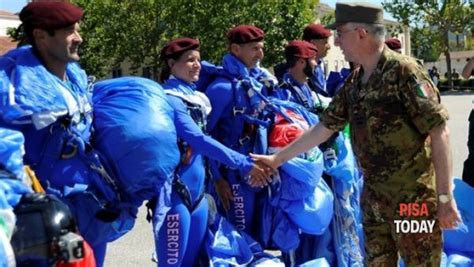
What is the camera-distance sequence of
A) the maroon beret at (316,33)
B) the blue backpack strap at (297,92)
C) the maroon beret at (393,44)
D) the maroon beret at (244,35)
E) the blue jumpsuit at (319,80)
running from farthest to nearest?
1. the maroon beret at (393,44)
2. the maroon beret at (316,33)
3. the blue jumpsuit at (319,80)
4. the blue backpack strap at (297,92)
5. the maroon beret at (244,35)

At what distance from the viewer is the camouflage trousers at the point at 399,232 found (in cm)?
348

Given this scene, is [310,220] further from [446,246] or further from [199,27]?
[199,27]

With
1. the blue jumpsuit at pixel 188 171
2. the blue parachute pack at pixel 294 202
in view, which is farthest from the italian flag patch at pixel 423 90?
the blue parachute pack at pixel 294 202

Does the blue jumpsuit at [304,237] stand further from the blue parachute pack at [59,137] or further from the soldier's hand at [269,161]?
the blue parachute pack at [59,137]

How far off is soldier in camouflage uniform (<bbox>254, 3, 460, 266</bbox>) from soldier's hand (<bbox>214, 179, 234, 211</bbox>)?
1.34 meters

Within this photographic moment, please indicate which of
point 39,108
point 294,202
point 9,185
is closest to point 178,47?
point 294,202

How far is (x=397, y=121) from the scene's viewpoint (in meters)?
3.40

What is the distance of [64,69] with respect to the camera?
3.26 metres

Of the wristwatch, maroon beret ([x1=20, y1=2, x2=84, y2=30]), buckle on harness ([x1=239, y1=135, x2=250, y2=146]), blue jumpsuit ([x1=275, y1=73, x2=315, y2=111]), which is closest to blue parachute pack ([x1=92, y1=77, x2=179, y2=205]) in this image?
maroon beret ([x1=20, y1=2, x2=84, y2=30])

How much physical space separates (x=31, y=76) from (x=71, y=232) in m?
0.95

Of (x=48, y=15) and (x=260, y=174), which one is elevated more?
(x=48, y=15)

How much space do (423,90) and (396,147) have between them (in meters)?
0.32

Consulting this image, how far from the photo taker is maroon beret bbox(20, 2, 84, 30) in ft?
10.3

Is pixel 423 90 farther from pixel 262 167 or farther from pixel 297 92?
pixel 297 92
